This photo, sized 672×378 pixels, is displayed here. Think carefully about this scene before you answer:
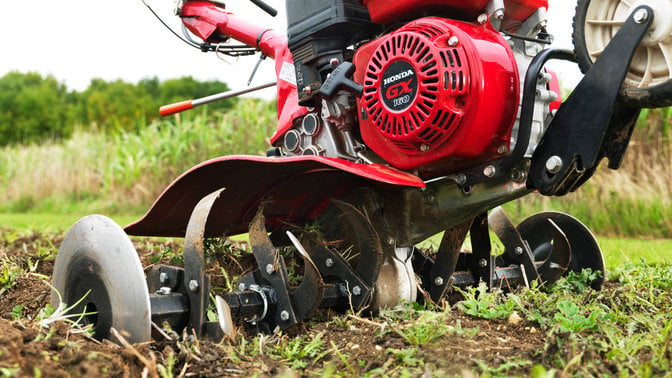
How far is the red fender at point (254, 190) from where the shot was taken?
2448 millimetres

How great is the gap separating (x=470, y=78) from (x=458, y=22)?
248 mm

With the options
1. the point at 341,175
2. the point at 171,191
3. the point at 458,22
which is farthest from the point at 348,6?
the point at 171,191

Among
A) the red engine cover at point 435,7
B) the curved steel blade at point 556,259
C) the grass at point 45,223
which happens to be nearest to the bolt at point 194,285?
the red engine cover at point 435,7

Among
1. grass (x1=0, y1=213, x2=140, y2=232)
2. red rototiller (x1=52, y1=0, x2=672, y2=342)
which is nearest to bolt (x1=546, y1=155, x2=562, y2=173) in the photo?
red rototiller (x1=52, y1=0, x2=672, y2=342)

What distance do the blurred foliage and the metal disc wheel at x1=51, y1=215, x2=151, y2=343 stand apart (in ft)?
108

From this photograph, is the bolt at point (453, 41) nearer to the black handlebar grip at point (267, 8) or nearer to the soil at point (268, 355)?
the soil at point (268, 355)

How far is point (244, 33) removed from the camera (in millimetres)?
3570

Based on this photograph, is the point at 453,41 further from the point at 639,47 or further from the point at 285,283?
the point at 285,283

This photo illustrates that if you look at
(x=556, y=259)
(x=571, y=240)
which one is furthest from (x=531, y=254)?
(x=571, y=240)

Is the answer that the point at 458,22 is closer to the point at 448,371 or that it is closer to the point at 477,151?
the point at 477,151

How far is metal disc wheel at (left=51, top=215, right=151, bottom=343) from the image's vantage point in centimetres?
209

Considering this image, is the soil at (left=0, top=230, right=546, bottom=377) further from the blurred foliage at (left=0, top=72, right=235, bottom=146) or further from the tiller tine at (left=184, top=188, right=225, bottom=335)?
the blurred foliage at (left=0, top=72, right=235, bottom=146)

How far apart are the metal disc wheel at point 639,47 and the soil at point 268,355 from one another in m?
0.86

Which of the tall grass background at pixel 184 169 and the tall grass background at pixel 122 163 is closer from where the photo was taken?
the tall grass background at pixel 184 169
